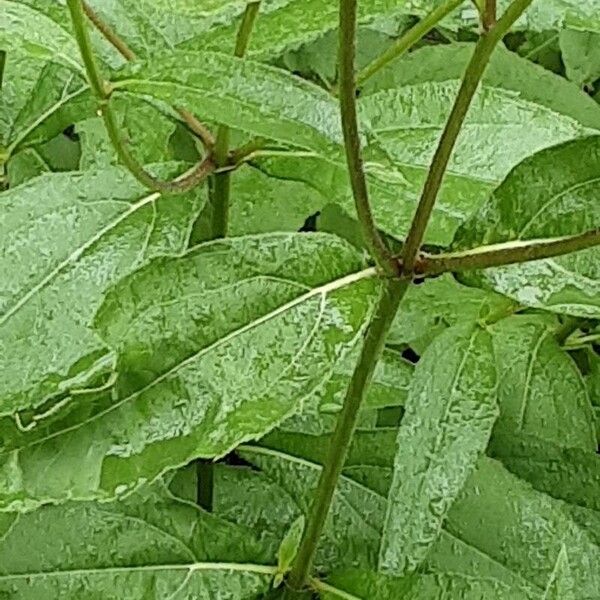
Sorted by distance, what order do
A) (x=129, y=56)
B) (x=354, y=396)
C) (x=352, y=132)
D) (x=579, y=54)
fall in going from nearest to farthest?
(x=352, y=132)
(x=354, y=396)
(x=129, y=56)
(x=579, y=54)

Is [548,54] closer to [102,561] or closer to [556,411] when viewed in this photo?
[556,411]

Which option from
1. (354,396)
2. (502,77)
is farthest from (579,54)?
(354,396)

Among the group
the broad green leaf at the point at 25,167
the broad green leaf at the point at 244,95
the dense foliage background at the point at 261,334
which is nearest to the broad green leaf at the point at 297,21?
the dense foliage background at the point at 261,334

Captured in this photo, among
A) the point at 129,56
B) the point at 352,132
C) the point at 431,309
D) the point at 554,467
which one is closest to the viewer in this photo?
the point at 352,132

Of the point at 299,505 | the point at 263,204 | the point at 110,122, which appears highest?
the point at 110,122

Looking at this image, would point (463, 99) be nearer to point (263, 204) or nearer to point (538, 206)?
point (538, 206)

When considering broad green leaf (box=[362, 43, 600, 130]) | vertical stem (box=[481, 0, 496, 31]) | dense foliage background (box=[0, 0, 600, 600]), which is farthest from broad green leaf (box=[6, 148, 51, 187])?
vertical stem (box=[481, 0, 496, 31])
